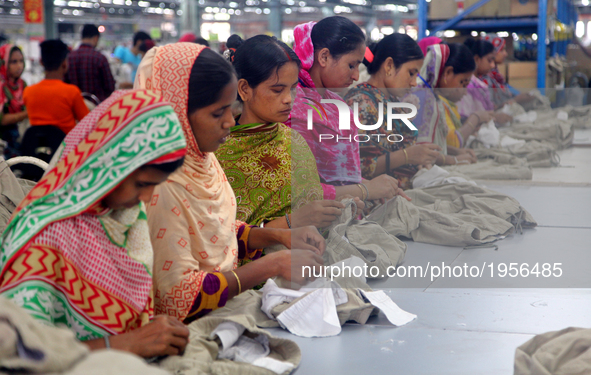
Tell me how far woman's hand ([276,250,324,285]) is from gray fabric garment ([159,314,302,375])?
0.30 m

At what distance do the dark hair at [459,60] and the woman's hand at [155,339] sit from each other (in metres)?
3.38

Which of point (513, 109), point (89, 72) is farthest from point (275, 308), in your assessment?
point (513, 109)

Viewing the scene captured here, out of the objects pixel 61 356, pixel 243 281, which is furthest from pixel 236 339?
pixel 61 356

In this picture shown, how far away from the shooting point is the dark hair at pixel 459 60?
404cm

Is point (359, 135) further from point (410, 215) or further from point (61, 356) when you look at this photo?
point (61, 356)

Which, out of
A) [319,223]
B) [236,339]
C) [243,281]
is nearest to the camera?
[236,339]

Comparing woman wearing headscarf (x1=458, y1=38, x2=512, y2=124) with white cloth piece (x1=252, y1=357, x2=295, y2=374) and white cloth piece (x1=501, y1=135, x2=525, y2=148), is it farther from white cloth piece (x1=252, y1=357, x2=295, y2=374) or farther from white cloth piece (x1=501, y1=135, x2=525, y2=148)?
white cloth piece (x1=252, y1=357, x2=295, y2=374)

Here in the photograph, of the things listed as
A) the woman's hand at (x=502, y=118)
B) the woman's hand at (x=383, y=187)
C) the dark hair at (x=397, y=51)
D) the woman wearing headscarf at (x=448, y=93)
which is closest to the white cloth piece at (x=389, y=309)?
the woman's hand at (x=383, y=187)

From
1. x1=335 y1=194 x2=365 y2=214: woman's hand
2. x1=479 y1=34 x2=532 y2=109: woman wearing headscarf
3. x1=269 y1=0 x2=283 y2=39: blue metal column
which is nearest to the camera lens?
x1=335 y1=194 x2=365 y2=214: woman's hand

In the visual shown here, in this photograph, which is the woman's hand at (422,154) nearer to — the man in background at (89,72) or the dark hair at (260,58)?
the dark hair at (260,58)

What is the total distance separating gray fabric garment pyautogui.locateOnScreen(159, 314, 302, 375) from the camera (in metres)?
1.16

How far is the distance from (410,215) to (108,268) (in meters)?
1.72

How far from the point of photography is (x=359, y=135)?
215cm

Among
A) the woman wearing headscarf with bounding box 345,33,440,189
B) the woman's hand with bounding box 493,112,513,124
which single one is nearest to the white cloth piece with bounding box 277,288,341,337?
the woman wearing headscarf with bounding box 345,33,440,189
